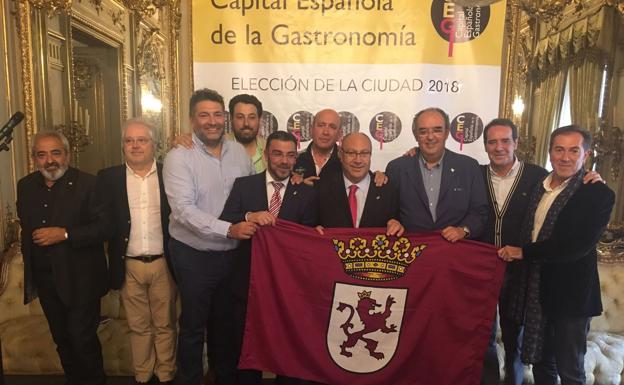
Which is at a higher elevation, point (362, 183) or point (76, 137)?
point (76, 137)

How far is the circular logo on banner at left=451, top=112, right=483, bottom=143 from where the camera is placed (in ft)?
11.4

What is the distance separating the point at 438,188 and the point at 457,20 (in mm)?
1573

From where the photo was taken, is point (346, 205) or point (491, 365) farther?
point (491, 365)

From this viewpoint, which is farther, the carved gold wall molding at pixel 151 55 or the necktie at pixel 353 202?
the carved gold wall molding at pixel 151 55

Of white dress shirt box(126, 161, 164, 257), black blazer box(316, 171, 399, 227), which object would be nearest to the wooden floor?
white dress shirt box(126, 161, 164, 257)

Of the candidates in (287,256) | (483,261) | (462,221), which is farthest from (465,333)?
(287,256)

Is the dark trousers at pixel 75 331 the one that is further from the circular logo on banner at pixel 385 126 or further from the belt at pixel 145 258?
the circular logo on banner at pixel 385 126

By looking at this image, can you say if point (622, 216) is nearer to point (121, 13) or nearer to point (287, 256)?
point (287, 256)

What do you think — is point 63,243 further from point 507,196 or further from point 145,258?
point 507,196

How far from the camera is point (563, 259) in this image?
2.24m

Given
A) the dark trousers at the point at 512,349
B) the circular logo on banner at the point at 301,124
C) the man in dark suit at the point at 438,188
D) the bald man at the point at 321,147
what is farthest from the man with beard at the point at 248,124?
the dark trousers at the point at 512,349

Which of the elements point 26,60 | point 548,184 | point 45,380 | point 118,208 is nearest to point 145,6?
point 26,60

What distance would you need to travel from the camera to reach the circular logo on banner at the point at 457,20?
11.1ft

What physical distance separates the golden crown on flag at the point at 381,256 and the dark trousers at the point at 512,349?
781 mm
